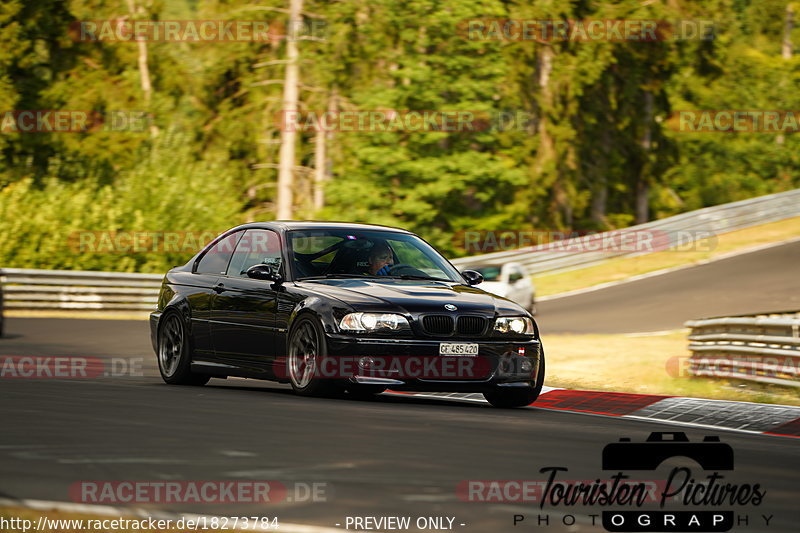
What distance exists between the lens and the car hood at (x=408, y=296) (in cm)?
1137

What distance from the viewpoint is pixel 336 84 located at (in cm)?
5300

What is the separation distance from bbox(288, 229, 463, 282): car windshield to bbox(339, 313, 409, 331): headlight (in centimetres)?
110

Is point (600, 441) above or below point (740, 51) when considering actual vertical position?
below

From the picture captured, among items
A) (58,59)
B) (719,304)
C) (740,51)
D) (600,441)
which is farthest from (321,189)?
(600,441)

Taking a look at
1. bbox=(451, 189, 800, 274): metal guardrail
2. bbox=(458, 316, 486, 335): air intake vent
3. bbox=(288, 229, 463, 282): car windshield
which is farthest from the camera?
bbox=(451, 189, 800, 274): metal guardrail

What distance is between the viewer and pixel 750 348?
611 inches

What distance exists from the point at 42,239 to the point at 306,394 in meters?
28.6

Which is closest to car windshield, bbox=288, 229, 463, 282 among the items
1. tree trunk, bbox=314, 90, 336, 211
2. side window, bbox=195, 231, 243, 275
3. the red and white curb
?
side window, bbox=195, 231, 243, 275

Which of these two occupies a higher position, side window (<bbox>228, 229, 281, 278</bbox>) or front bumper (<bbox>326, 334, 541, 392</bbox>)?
side window (<bbox>228, 229, 281, 278</bbox>)

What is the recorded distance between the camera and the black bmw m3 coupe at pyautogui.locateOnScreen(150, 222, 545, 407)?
1129 centimetres

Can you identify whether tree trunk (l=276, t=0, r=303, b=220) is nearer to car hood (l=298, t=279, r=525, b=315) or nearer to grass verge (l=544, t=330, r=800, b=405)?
grass verge (l=544, t=330, r=800, b=405)

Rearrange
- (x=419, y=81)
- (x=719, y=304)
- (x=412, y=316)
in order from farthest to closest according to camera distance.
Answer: (x=419, y=81) < (x=719, y=304) < (x=412, y=316)

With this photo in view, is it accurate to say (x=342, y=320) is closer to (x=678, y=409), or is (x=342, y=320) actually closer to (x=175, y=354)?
(x=175, y=354)

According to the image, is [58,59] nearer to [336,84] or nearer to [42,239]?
[336,84]
